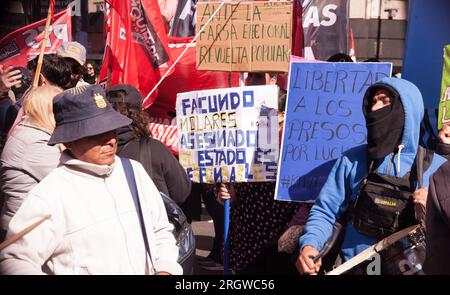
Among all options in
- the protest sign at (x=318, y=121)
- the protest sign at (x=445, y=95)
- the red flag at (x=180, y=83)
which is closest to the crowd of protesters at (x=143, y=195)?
the protest sign at (x=445, y=95)

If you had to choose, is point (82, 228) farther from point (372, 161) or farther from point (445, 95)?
point (445, 95)

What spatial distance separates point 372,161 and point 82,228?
1404 millimetres

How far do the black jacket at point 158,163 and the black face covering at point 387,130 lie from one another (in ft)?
4.73

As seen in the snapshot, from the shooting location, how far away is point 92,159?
99.5 inches

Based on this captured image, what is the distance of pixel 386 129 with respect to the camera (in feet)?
10.0

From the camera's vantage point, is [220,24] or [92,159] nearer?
[92,159]

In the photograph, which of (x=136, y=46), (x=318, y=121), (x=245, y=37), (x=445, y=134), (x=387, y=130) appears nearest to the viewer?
(x=387, y=130)

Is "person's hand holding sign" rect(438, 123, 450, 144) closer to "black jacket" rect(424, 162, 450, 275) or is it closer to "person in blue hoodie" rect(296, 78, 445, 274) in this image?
"person in blue hoodie" rect(296, 78, 445, 274)

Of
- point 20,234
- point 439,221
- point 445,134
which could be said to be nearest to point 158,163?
point 445,134

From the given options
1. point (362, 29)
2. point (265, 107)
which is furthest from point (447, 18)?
point (362, 29)

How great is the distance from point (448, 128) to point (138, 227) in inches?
97.0

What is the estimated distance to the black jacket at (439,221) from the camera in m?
2.03
